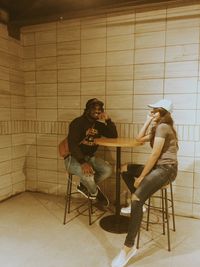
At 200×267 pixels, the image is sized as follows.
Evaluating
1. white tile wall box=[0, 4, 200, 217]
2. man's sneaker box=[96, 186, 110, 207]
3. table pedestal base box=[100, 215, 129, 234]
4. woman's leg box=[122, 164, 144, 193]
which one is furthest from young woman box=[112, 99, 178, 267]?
man's sneaker box=[96, 186, 110, 207]

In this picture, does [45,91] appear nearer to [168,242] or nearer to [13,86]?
[13,86]

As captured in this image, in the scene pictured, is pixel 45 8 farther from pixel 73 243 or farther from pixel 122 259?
pixel 122 259

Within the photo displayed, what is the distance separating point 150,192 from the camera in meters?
2.40

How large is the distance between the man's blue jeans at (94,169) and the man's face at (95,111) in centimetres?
58

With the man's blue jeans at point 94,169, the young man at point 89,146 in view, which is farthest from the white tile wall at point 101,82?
the man's blue jeans at point 94,169

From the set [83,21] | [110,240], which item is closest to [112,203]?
[110,240]

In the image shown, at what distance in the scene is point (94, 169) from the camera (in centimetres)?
333

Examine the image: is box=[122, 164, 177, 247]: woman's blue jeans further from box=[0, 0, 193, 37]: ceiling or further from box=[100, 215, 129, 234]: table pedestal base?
box=[0, 0, 193, 37]: ceiling

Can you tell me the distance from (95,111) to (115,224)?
1.40 metres

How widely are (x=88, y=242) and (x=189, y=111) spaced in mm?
2028

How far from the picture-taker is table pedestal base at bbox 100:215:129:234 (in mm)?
2945

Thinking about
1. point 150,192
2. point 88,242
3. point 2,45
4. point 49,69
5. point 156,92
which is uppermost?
point 2,45

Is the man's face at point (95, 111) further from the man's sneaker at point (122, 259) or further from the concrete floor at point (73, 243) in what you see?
the man's sneaker at point (122, 259)

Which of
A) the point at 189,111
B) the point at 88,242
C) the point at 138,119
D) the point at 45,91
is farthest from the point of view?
the point at 45,91
